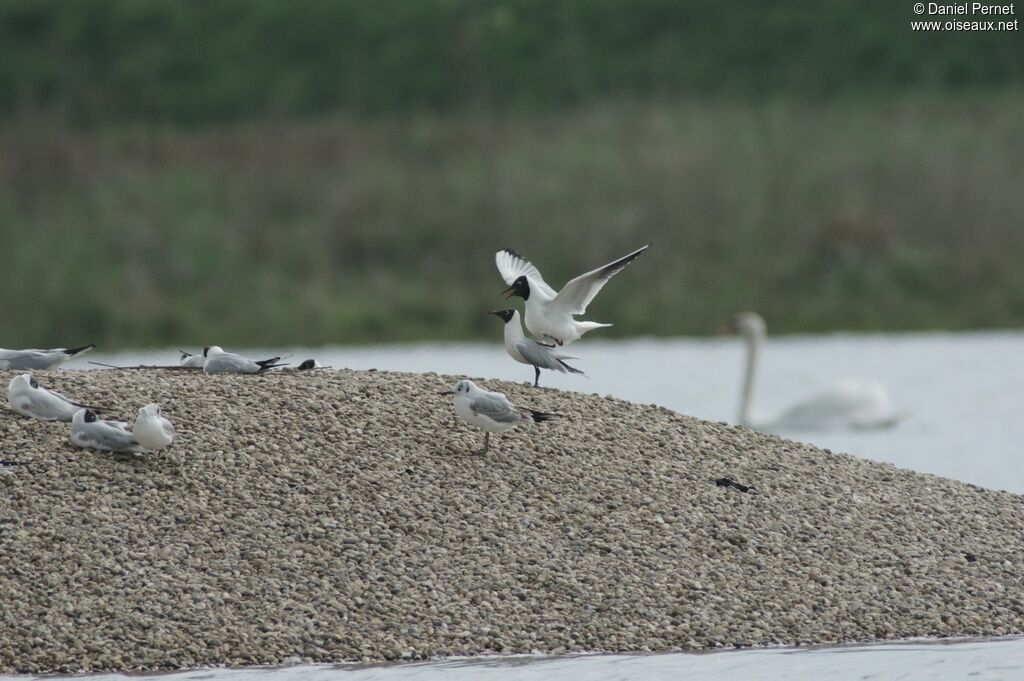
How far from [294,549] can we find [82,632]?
105 cm

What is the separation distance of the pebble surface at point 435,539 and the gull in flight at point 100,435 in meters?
0.07

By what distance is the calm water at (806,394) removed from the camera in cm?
652

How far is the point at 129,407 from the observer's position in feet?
28.0

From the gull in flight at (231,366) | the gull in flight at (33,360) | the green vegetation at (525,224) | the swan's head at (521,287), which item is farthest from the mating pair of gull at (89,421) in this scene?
the green vegetation at (525,224)

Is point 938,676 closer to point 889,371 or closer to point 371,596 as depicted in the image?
point 371,596

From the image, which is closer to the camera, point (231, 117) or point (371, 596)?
point (371, 596)

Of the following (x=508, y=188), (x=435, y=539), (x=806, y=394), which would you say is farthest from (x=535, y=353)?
(x=508, y=188)

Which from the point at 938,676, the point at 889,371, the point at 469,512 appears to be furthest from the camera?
the point at 889,371

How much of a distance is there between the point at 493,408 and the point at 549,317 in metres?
0.86

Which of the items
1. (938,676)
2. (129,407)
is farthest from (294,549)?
(938,676)

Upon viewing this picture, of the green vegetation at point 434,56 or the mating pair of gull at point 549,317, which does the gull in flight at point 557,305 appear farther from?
the green vegetation at point 434,56

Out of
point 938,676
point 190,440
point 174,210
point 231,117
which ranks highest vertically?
point 231,117

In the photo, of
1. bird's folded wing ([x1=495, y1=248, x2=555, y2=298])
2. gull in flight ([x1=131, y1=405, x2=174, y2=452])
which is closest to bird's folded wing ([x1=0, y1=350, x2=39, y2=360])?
gull in flight ([x1=131, y1=405, x2=174, y2=452])

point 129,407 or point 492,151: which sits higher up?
point 492,151
